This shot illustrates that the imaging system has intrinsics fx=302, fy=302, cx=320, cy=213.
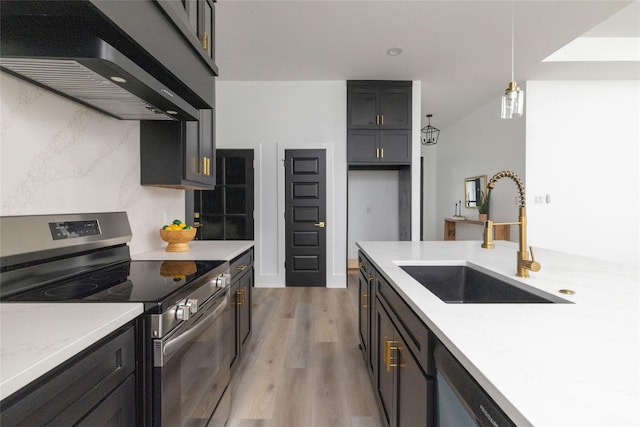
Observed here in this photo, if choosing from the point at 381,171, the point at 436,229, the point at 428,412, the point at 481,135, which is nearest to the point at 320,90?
the point at 381,171

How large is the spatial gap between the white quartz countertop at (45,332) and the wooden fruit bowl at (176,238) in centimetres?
107

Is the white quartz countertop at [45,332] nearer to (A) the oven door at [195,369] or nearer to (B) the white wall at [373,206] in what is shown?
(A) the oven door at [195,369]

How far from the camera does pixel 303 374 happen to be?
212 centimetres

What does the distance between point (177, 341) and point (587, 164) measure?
5698mm

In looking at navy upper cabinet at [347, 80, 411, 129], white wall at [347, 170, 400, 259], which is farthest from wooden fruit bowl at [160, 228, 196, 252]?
white wall at [347, 170, 400, 259]

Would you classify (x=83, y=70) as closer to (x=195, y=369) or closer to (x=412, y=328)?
(x=195, y=369)

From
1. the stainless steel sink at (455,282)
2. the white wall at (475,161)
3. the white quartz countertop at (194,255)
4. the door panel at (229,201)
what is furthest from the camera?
the white wall at (475,161)

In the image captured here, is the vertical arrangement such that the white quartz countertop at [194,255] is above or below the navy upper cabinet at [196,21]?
below

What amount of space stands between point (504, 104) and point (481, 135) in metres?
4.10

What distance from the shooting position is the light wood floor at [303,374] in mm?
1715

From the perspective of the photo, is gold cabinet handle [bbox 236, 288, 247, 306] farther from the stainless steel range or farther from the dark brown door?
the dark brown door

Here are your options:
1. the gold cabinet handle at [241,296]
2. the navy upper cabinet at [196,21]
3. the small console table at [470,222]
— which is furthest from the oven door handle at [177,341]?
the small console table at [470,222]

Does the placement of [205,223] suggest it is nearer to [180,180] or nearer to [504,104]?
[180,180]

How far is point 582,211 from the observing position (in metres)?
4.47
